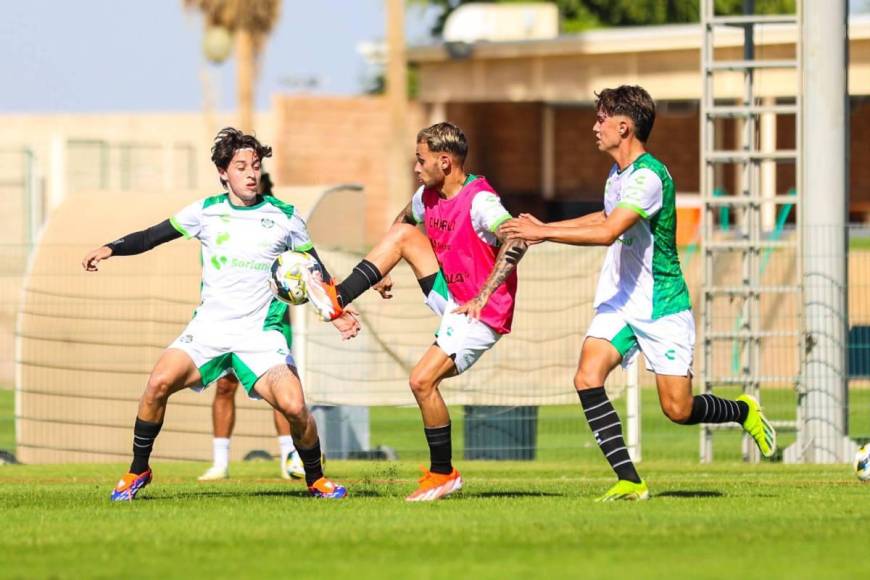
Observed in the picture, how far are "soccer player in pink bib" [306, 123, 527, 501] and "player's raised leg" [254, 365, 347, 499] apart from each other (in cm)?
48

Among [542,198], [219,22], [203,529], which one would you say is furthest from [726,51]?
[203,529]

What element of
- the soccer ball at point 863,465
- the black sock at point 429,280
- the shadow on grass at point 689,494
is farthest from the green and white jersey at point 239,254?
the soccer ball at point 863,465

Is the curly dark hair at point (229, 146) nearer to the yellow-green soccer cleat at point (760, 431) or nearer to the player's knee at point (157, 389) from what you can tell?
the player's knee at point (157, 389)

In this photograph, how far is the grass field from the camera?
24.7 feet

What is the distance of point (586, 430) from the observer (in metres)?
19.7

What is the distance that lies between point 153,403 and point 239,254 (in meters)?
1.03

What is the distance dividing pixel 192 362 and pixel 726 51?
77.0 feet

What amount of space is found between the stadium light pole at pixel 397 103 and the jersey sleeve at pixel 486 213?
23.9 m

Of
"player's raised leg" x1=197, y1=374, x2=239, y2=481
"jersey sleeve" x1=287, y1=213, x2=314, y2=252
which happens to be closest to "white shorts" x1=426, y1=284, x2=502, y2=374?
"jersey sleeve" x1=287, y1=213, x2=314, y2=252

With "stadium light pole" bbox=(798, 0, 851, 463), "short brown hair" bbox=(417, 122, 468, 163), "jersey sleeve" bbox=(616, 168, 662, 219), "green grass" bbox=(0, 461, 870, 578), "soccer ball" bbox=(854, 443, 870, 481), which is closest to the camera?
"green grass" bbox=(0, 461, 870, 578)

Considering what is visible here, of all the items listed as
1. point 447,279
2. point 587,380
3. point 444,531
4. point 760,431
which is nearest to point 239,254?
point 447,279

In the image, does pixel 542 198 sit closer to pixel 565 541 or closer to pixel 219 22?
pixel 219 22

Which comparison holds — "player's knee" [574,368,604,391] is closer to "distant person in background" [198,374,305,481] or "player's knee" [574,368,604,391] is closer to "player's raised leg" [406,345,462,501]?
"player's raised leg" [406,345,462,501]

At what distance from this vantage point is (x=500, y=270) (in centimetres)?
1011
